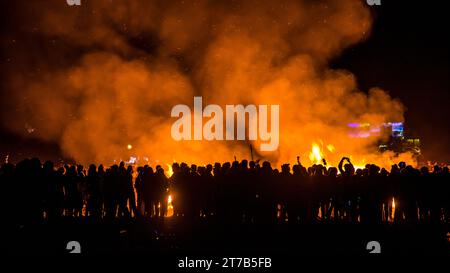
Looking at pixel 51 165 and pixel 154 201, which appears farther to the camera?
pixel 154 201

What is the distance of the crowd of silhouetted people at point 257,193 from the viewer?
30.0 ft

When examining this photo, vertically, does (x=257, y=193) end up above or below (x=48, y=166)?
below

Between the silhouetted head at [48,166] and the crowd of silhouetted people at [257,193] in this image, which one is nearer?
the silhouetted head at [48,166]

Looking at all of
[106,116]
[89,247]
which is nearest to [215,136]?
[106,116]

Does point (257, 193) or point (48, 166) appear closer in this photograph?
point (48, 166)

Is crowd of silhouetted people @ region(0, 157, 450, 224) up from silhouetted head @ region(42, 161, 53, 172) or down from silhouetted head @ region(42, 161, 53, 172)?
down

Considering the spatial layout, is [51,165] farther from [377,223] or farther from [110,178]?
[377,223]

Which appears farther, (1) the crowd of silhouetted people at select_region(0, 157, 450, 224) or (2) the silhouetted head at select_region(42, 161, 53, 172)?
(1) the crowd of silhouetted people at select_region(0, 157, 450, 224)

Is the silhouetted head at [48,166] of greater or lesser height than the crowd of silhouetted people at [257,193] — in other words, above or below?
above

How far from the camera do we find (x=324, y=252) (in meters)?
6.87

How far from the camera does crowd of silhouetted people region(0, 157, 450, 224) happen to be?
9.16m

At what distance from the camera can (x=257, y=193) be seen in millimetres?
9188

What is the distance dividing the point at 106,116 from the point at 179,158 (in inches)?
151
